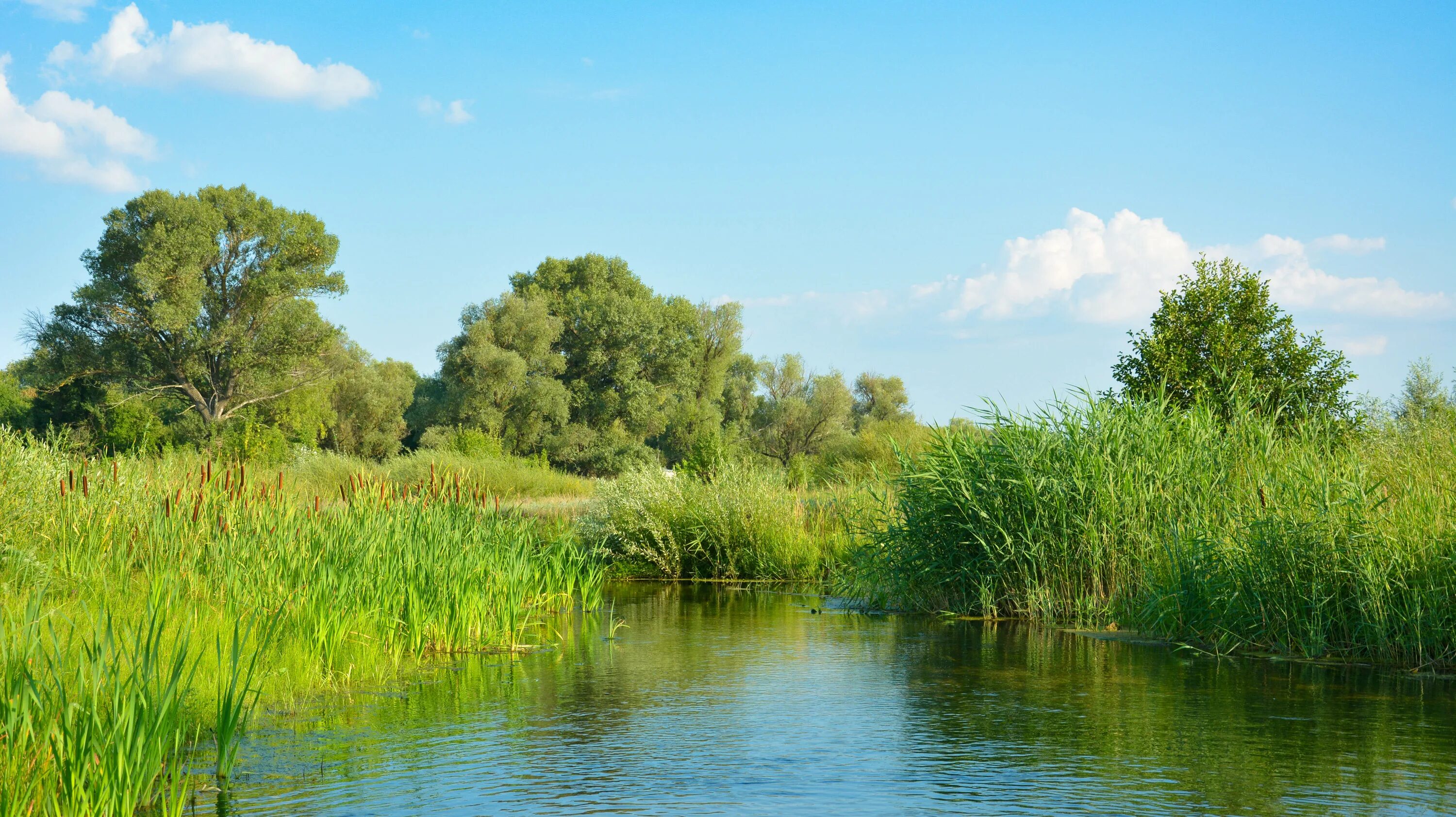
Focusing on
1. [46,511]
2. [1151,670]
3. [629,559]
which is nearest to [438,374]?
[629,559]

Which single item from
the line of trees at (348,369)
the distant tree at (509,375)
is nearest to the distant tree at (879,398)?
the line of trees at (348,369)

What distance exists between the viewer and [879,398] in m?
58.4

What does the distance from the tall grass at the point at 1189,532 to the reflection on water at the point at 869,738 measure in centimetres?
57

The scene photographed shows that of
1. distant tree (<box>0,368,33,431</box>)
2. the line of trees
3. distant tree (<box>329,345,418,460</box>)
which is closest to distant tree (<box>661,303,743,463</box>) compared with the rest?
the line of trees

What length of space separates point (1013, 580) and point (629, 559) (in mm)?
7575

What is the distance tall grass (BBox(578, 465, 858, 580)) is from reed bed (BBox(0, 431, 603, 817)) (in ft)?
14.4

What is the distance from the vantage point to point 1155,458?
11289 millimetres

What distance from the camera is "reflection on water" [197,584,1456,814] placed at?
5121 millimetres

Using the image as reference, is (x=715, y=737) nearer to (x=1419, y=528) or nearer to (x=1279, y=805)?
(x=1279, y=805)

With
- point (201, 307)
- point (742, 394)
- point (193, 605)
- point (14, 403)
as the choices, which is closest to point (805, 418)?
point (742, 394)

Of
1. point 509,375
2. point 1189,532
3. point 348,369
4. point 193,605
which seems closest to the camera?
point 193,605

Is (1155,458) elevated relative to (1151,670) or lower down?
elevated

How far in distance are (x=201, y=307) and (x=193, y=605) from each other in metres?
34.9

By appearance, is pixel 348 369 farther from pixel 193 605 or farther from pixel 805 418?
pixel 193 605
